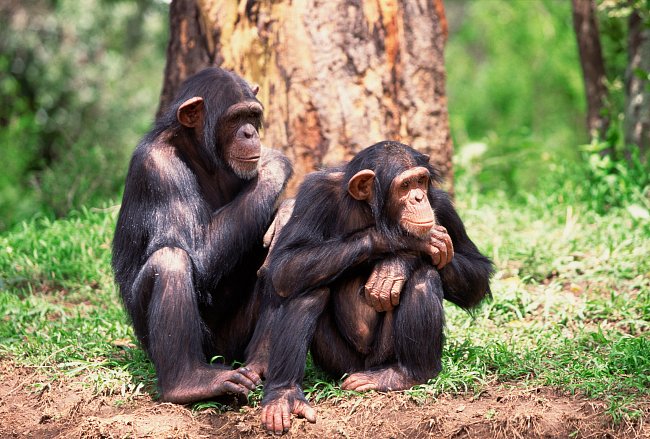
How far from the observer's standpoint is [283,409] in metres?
4.25

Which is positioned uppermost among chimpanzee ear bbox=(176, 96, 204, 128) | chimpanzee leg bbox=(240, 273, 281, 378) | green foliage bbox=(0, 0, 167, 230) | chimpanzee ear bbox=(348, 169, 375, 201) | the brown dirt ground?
green foliage bbox=(0, 0, 167, 230)

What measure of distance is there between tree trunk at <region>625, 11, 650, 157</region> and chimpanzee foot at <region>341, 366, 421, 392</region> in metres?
4.84

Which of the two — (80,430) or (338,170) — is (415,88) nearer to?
(338,170)

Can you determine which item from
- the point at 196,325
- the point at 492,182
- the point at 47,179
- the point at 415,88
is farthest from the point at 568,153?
the point at 196,325

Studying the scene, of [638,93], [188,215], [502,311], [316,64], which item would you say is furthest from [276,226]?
[638,93]

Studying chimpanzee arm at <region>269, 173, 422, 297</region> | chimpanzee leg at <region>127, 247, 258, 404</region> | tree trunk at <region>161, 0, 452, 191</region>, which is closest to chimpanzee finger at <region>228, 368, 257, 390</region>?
chimpanzee leg at <region>127, 247, 258, 404</region>

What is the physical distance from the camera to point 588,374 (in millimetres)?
4613

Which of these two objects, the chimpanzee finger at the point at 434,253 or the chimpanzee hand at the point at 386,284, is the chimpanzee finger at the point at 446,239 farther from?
the chimpanzee hand at the point at 386,284

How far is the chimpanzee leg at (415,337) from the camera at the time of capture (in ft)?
14.8

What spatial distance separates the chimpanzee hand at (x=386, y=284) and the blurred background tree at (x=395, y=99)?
2.38 m

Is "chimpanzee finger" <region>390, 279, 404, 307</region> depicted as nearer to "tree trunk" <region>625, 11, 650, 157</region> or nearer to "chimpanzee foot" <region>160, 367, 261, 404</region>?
"chimpanzee foot" <region>160, 367, 261, 404</region>

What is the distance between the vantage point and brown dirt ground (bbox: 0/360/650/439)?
4.16 metres

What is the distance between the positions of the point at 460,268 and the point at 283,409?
4.25 feet

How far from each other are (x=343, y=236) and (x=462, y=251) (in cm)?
76
